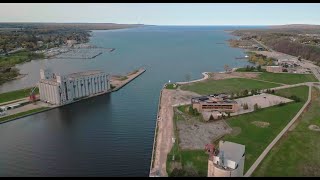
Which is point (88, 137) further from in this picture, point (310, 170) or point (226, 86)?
point (226, 86)

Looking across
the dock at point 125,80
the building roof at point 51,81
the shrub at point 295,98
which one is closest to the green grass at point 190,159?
the shrub at point 295,98

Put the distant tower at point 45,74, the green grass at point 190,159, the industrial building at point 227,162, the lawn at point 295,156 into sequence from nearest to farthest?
the industrial building at point 227,162 < the lawn at point 295,156 < the green grass at point 190,159 < the distant tower at point 45,74

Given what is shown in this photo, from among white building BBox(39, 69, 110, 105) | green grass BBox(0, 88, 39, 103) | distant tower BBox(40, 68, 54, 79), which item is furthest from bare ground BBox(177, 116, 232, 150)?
green grass BBox(0, 88, 39, 103)

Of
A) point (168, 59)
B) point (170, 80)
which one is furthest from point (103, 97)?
point (168, 59)

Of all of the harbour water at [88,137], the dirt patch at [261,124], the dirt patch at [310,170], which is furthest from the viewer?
the dirt patch at [261,124]

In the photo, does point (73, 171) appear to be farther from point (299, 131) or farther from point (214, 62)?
point (214, 62)

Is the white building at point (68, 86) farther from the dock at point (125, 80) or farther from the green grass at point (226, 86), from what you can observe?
the green grass at point (226, 86)

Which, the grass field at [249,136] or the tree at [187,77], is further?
the tree at [187,77]
